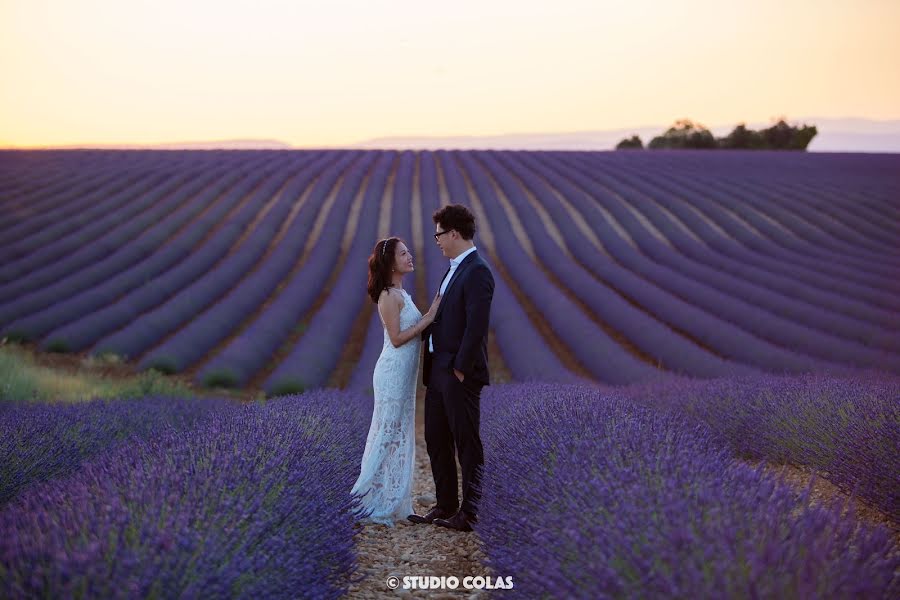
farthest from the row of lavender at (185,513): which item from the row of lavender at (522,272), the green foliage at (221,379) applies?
the green foliage at (221,379)

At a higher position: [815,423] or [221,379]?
[815,423]

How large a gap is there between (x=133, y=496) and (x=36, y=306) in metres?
10.1

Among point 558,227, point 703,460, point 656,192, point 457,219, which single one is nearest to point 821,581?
point 703,460

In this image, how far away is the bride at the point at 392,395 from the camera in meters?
3.64

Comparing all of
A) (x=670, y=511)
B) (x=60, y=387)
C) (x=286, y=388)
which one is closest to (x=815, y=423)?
(x=670, y=511)

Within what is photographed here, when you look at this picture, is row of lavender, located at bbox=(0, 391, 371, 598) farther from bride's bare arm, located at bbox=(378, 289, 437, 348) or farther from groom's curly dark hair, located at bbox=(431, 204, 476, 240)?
groom's curly dark hair, located at bbox=(431, 204, 476, 240)

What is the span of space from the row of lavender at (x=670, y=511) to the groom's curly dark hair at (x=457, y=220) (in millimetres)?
941

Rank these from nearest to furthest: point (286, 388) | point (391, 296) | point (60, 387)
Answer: point (391, 296)
point (60, 387)
point (286, 388)

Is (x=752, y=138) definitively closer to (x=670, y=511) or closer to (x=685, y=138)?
(x=685, y=138)

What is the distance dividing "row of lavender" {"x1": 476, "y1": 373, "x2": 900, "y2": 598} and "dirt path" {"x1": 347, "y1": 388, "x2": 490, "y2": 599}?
0.36 metres

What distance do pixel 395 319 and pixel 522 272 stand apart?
868 cm

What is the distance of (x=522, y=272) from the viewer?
1217cm

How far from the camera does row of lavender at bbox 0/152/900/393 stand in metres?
8.71

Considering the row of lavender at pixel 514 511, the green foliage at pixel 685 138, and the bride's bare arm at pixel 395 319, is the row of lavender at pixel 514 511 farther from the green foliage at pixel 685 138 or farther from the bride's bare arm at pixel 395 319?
the green foliage at pixel 685 138
